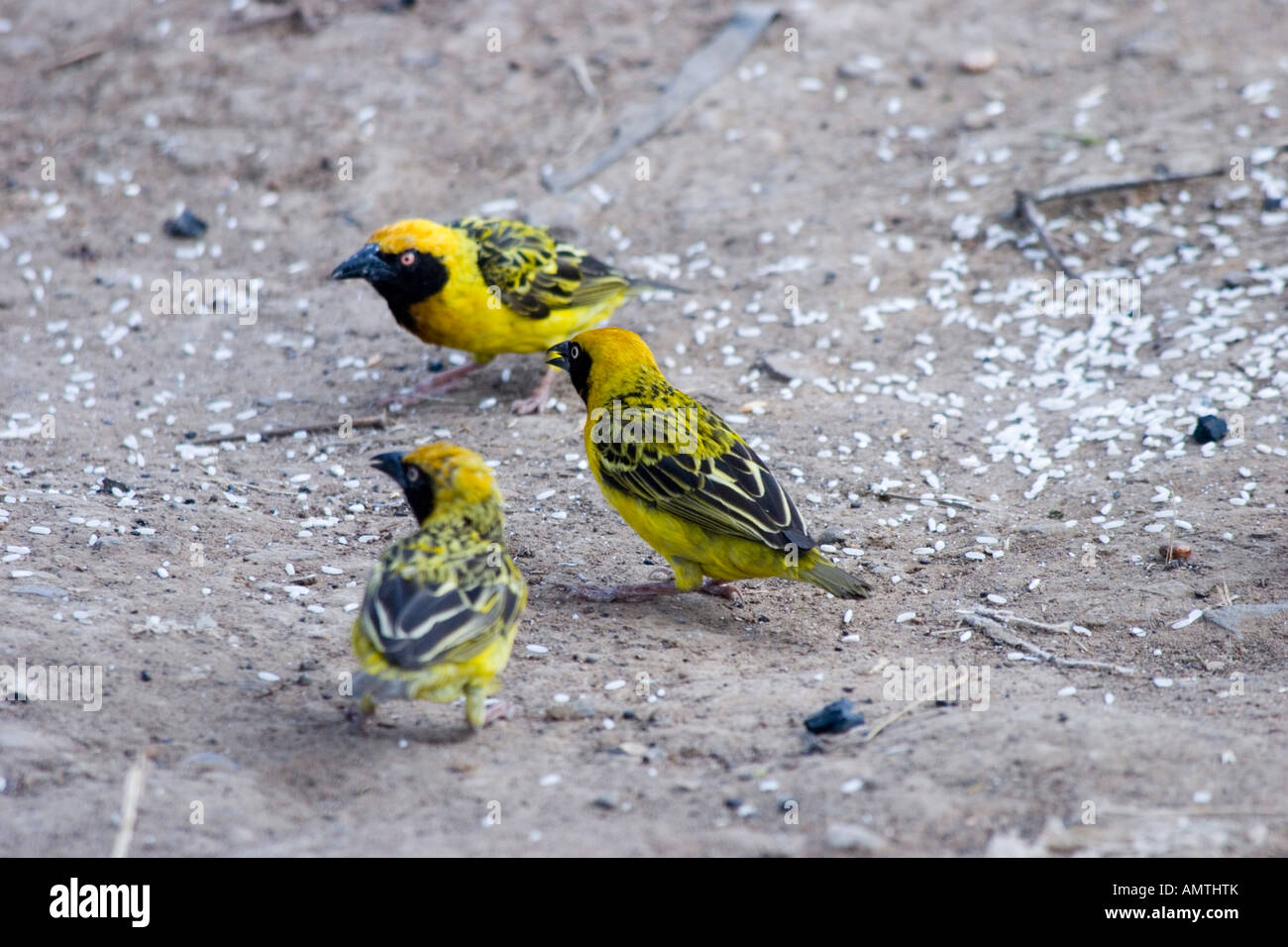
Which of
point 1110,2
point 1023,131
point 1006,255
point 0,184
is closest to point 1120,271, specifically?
point 1006,255

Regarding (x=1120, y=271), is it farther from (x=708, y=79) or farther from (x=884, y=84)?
(x=708, y=79)

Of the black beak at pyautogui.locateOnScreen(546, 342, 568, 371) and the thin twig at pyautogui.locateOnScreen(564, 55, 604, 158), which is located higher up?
the thin twig at pyautogui.locateOnScreen(564, 55, 604, 158)

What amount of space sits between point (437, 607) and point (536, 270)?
12.2ft

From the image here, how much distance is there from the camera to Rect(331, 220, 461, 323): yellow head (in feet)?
23.0

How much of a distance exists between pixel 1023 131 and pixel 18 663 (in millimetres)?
7451

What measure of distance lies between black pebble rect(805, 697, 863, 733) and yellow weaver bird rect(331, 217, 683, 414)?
3.42 meters

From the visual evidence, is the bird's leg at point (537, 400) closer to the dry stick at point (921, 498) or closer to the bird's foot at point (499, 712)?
the dry stick at point (921, 498)

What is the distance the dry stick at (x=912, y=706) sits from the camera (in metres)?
4.14

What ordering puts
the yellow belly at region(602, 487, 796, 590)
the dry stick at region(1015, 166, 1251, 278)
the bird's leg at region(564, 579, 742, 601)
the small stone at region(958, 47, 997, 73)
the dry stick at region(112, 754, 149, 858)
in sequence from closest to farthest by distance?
the dry stick at region(112, 754, 149, 858) → the yellow belly at region(602, 487, 796, 590) → the bird's leg at region(564, 579, 742, 601) → the dry stick at region(1015, 166, 1251, 278) → the small stone at region(958, 47, 997, 73)

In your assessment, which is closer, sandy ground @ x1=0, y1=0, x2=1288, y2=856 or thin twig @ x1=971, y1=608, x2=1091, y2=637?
sandy ground @ x1=0, y1=0, x2=1288, y2=856

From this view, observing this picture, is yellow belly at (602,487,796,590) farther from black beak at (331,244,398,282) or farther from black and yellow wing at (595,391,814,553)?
black beak at (331,244,398,282)

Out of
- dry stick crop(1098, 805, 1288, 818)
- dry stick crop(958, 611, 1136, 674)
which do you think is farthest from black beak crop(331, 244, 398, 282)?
dry stick crop(1098, 805, 1288, 818)

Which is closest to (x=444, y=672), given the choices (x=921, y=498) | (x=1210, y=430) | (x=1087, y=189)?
(x=921, y=498)

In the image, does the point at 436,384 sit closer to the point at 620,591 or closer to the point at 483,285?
the point at 483,285
